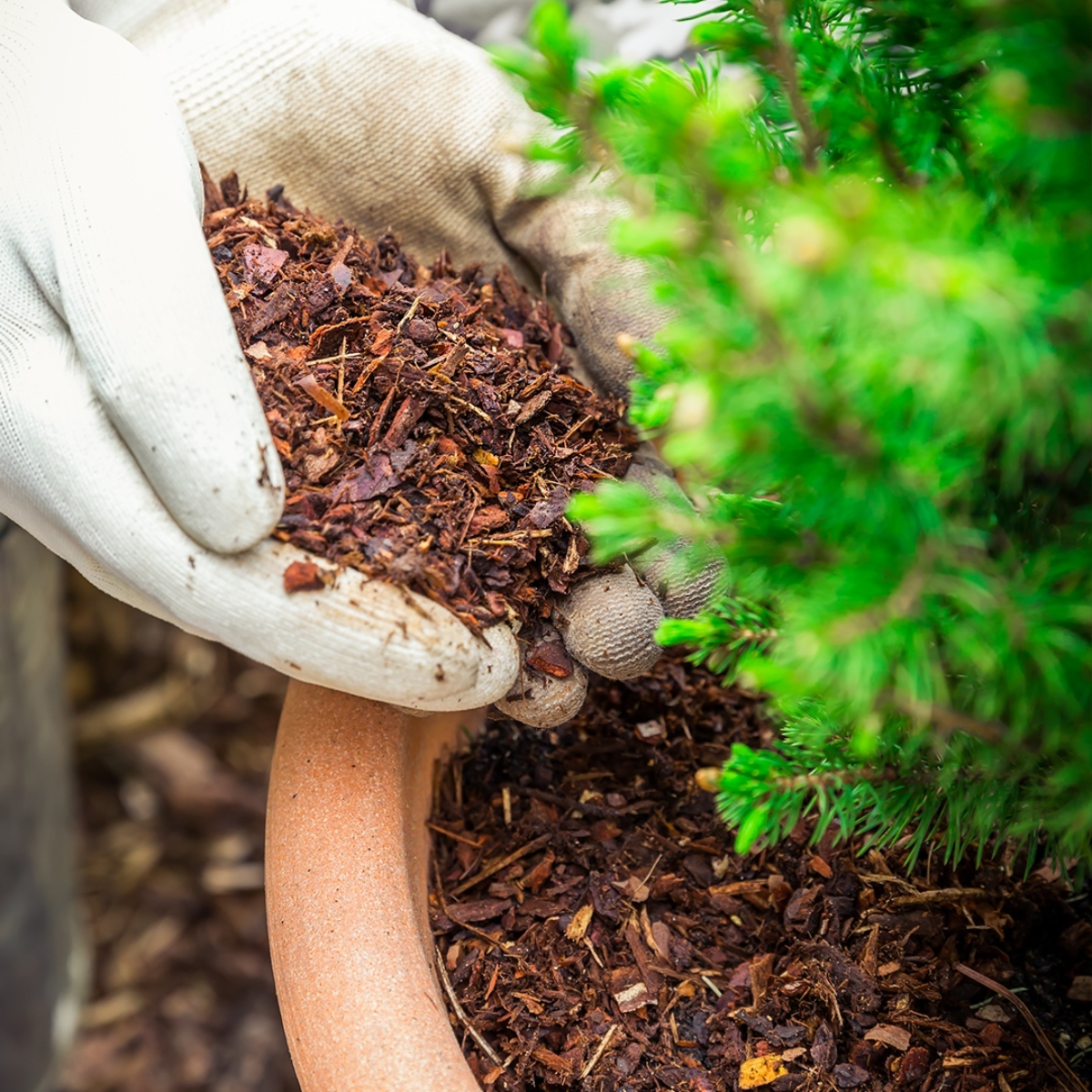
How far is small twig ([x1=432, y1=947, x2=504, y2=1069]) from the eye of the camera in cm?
106

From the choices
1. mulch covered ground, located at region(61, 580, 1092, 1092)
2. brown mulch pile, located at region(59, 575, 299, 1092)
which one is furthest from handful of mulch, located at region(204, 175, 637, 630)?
brown mulch pile, located at region(59, 575, 299, 1092)

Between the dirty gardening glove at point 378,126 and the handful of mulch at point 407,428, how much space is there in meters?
0.23

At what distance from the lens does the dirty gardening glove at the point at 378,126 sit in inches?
53.9

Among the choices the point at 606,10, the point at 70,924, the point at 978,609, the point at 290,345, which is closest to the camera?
the point at 978,609

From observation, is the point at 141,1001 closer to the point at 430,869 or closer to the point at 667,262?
the point at 430,869

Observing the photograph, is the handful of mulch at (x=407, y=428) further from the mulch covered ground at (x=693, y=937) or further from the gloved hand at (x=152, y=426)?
the mulch covered ground at (x=693, y=937)

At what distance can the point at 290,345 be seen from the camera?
1094mm

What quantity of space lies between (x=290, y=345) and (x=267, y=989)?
202 centimetres

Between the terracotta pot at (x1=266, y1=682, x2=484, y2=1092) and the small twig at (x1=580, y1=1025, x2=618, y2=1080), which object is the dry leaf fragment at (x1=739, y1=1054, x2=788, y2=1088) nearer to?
the small twig at (x1=580, y1=1025, x2=618, y2=1080)

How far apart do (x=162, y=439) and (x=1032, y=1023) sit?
1.15 m

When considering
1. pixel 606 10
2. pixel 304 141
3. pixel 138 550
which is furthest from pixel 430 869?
pixel 606 10

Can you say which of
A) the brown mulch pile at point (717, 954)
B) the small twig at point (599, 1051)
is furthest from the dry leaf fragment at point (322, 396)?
the small twig at point (599, 1051)

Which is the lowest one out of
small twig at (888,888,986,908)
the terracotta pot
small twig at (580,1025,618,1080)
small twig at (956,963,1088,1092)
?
small twig at (580,1025,618,1080)

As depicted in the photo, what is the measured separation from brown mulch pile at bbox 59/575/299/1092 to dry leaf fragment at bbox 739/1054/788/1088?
5.72ft
